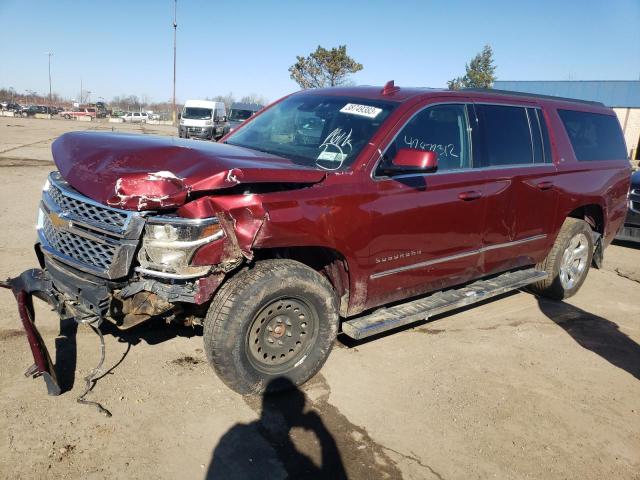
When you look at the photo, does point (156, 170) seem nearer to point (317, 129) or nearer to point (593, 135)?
point (317, 129)

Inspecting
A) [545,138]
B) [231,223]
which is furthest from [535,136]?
[231,223]

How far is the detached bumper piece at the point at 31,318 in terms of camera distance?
309 centimetres

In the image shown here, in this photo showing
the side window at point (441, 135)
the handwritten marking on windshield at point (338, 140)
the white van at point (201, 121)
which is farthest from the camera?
the white van at point (201, 121)

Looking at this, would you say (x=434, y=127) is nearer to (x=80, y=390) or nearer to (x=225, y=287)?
(x=225, y=287)

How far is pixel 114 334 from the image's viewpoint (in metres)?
4.06

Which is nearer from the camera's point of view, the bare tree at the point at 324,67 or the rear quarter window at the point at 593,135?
the rear quarter window at the point at 593,135

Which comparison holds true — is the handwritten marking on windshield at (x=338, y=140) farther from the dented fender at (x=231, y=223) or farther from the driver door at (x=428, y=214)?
the dented fender at (x=231, y=223)

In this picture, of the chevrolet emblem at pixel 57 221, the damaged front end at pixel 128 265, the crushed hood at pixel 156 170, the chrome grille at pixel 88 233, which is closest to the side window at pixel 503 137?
the crushed hood at pixel 156 170

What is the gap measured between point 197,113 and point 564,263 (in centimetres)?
2640

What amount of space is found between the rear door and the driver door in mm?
161

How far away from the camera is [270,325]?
3.36 m

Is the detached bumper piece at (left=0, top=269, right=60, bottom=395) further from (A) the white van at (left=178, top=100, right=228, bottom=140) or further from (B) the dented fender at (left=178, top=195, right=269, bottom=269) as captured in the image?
(A) the white van at (left=178, top=100, right=228, bottom=140)

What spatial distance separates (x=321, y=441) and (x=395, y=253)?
1417 mm

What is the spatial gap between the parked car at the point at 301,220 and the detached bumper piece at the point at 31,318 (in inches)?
0.5
